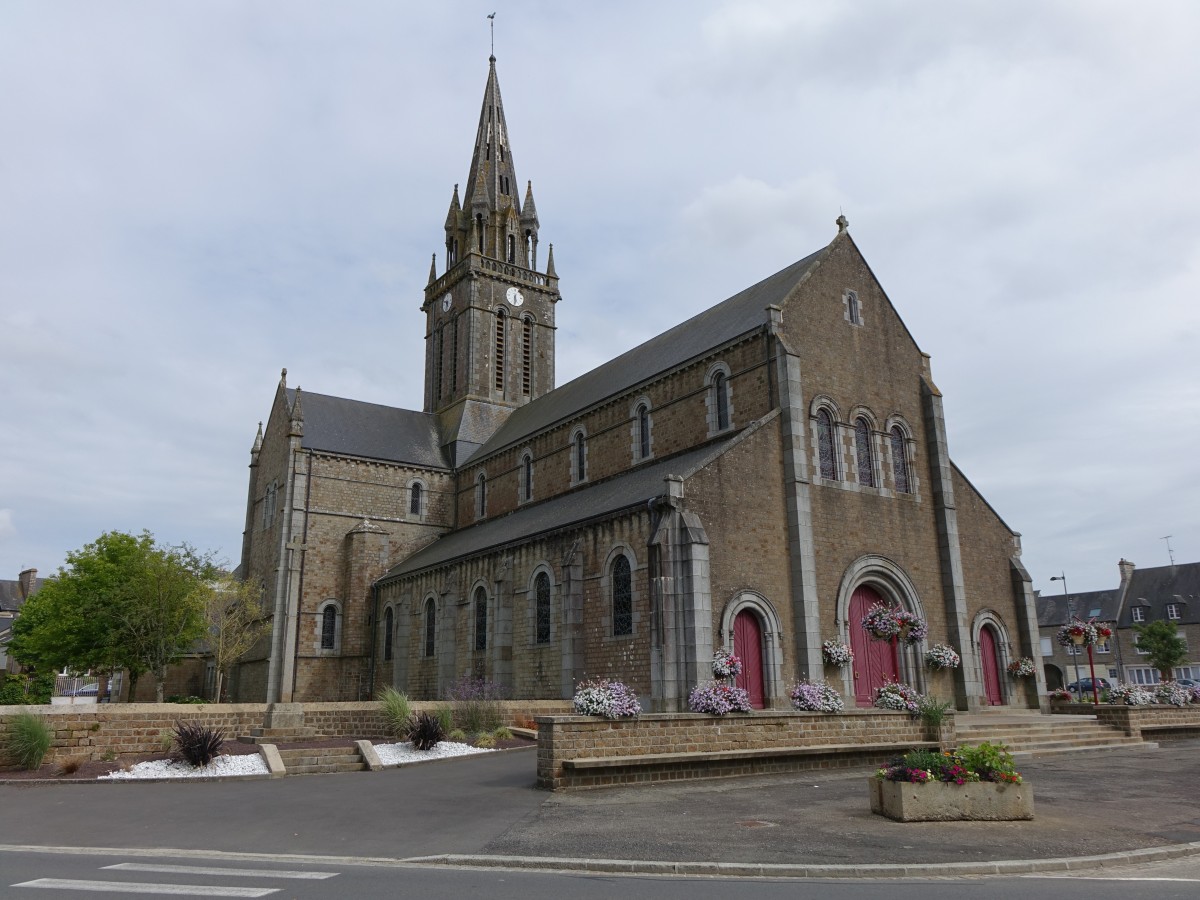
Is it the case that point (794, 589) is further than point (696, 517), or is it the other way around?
point (794, 589)

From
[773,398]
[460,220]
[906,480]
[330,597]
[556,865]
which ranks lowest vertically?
[556,865]

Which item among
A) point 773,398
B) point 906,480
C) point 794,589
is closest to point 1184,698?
point 906,480

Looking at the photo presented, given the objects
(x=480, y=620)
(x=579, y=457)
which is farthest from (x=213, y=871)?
(x=579, y=457)

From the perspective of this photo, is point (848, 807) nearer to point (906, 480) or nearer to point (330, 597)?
point (906, 480)

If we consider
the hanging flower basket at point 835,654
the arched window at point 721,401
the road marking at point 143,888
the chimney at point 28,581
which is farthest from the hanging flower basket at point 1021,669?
the chimney at point 28,581

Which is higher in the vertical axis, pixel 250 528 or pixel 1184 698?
pixel 250 528

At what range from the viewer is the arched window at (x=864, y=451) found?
25469 millimetres

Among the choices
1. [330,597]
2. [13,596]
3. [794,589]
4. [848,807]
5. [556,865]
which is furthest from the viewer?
[13,596]

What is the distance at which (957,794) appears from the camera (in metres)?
11.0

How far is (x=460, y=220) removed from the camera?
47.7 metres

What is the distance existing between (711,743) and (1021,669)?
1530 cm

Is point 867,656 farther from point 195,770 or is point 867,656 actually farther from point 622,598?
point 195,770

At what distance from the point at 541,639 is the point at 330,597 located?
13.2m

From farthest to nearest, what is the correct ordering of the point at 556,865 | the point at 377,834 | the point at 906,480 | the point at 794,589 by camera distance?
the point at 906,480
the point at 794,589
the point at 377,834
the point at 556,865
